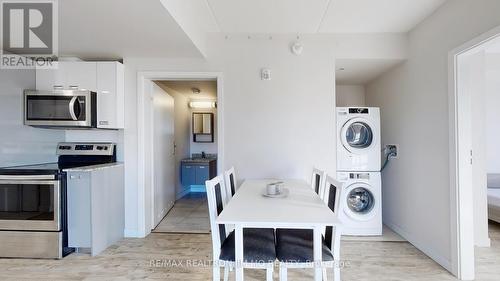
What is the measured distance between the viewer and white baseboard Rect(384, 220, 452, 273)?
2.45 meters

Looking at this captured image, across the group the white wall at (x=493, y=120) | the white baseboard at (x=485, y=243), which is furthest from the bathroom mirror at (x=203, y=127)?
the white wall at (x=493, y=120)

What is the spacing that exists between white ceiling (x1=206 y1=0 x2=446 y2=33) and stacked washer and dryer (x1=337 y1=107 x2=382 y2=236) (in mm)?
972

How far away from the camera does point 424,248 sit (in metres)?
2.79

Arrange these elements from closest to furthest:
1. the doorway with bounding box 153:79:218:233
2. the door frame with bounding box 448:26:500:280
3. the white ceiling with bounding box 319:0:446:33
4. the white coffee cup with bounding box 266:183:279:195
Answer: the white coffee cup with bounding box 266:183:279:195 < the door frame with bounding box 448:26:500:280 < the white ceiling with bounding box 319:0:446:33 < the doorway with bounding box 153:79:218:233

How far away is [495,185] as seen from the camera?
4.06m

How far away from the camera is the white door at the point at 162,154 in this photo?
3555 mm

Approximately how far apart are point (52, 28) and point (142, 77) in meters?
1.03

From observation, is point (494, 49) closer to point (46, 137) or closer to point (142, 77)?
point (142, 77)

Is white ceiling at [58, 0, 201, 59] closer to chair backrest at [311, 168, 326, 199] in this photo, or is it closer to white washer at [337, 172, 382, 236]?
chair backrest at [311, 168, 326, 199]

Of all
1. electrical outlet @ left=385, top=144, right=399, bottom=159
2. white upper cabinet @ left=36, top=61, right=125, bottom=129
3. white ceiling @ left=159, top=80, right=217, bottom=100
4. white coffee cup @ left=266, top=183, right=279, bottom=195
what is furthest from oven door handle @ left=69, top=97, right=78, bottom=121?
electrical outlet @ left=385, top=144, right=399, bottom=159

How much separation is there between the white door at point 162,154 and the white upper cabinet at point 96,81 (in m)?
0.50

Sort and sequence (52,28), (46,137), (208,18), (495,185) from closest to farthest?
1. (52,28)
2. (208,18)
3. (46,137)
4. (495,185)

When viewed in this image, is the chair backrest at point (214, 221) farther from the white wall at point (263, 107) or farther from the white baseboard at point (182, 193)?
the white baseboard at point (182, 193)

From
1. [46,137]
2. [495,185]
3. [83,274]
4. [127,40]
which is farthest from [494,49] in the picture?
[46,137]
